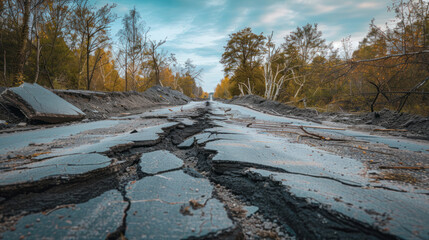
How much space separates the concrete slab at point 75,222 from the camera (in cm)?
63

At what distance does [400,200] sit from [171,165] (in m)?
1.38

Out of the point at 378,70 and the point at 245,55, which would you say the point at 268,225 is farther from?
the point at 245,55

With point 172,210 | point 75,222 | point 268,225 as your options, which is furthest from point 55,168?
point 268,225

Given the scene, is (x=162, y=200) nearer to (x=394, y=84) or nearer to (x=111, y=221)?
(x=111, y=221)

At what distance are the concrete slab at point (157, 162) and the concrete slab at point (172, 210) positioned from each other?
16 centimetres

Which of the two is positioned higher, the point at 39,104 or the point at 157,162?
the point at 39,104

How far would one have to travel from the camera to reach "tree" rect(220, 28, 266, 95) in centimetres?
1995

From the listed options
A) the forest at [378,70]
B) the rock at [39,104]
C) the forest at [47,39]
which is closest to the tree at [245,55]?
the forest at [378,70]

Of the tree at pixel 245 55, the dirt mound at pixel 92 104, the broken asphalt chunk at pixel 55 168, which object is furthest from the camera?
the tree at pixel 245 55

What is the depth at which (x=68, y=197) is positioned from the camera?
0.90m

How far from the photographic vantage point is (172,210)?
0.81m

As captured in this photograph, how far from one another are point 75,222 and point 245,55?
74.4ft

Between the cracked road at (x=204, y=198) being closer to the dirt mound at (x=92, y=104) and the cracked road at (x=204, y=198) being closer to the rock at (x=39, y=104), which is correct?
the rock at (x=39, y=104)

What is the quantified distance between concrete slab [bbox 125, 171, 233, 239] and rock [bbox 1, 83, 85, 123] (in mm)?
3419
